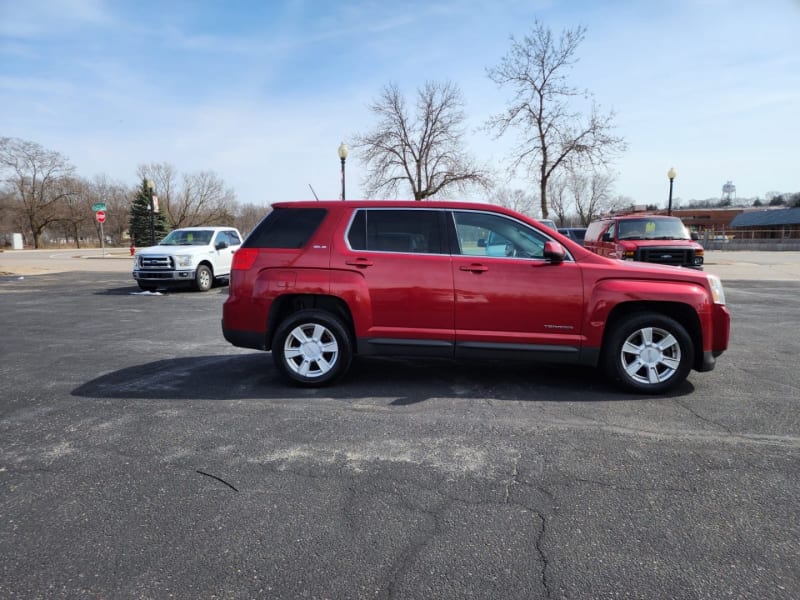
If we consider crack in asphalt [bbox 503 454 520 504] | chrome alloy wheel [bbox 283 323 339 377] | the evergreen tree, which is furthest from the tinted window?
the evergreen tree

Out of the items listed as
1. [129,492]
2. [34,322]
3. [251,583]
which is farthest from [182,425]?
[34,322]

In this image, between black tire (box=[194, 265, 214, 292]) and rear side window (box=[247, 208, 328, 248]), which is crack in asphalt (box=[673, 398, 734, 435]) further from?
black tire (box=[194, 265, 214, 292])

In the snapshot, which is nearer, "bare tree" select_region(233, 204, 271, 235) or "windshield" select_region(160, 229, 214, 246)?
"windshield" select_region(160, 229, 214, 246)

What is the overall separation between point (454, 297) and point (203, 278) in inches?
443

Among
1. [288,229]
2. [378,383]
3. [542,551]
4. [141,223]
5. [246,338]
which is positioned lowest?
[542,551]

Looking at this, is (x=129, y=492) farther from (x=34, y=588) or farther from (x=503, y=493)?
(x=503, y=493)

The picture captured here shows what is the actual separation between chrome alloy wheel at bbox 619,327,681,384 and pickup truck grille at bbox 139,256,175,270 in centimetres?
1232

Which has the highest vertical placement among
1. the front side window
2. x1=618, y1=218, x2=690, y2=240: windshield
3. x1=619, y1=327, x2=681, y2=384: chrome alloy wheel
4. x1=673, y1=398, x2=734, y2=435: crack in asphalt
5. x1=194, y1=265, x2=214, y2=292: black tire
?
x1=618, y1=218, x2=690, y2=240: windshield

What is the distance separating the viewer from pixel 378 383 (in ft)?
17.4

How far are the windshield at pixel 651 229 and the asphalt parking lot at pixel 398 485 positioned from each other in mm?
7954

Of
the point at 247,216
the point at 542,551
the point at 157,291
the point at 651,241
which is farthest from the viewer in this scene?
the point at 247,216

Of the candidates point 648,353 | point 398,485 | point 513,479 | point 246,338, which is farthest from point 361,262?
point 648,353

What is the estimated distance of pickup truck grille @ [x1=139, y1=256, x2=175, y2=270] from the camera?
13.6 meters

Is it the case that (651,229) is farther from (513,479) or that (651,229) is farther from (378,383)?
(513,479)
